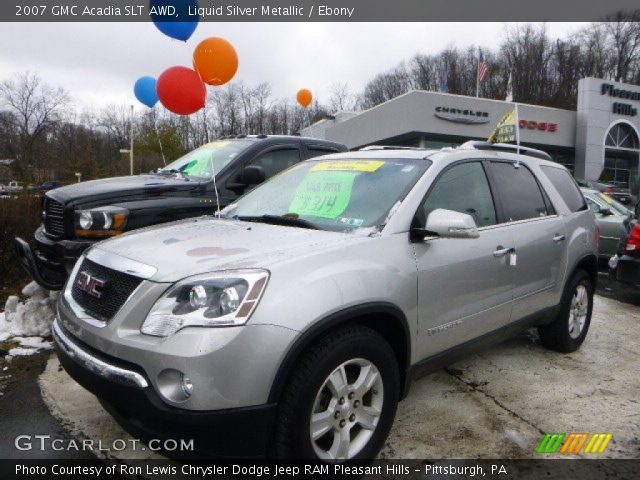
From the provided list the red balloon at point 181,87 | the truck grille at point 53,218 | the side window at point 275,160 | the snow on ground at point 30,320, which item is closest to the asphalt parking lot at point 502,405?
the snow on ground at point 30,320

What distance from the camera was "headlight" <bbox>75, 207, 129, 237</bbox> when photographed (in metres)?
4.15

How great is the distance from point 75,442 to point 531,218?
359 centimetres

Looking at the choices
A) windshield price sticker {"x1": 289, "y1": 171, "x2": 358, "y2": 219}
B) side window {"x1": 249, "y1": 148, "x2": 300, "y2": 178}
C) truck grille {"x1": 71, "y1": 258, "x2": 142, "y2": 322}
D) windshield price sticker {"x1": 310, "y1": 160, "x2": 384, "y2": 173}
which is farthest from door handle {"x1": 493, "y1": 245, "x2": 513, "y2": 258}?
side window {"x1": 249, "y1": 148, "x2": 300, "y2": 178}

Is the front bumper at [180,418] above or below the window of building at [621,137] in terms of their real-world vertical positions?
below

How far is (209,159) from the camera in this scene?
221 inches

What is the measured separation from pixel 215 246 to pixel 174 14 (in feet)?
17.7

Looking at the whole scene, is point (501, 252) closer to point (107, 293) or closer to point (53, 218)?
point (107, 293)

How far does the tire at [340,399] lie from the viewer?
6.97 ft

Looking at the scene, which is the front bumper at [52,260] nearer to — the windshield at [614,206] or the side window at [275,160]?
the side window at [275,160]

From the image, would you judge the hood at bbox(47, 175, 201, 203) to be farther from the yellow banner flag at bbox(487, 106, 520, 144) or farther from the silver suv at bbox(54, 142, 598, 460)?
the yellow banner flag at bbox(487, 106, 520, 144)

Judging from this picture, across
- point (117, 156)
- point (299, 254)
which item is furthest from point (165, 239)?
point (117, 156)

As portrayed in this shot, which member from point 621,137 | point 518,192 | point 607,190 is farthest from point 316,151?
point 621,137

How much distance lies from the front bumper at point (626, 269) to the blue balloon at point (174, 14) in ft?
21.7

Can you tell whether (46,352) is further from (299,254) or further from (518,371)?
(518,371)
